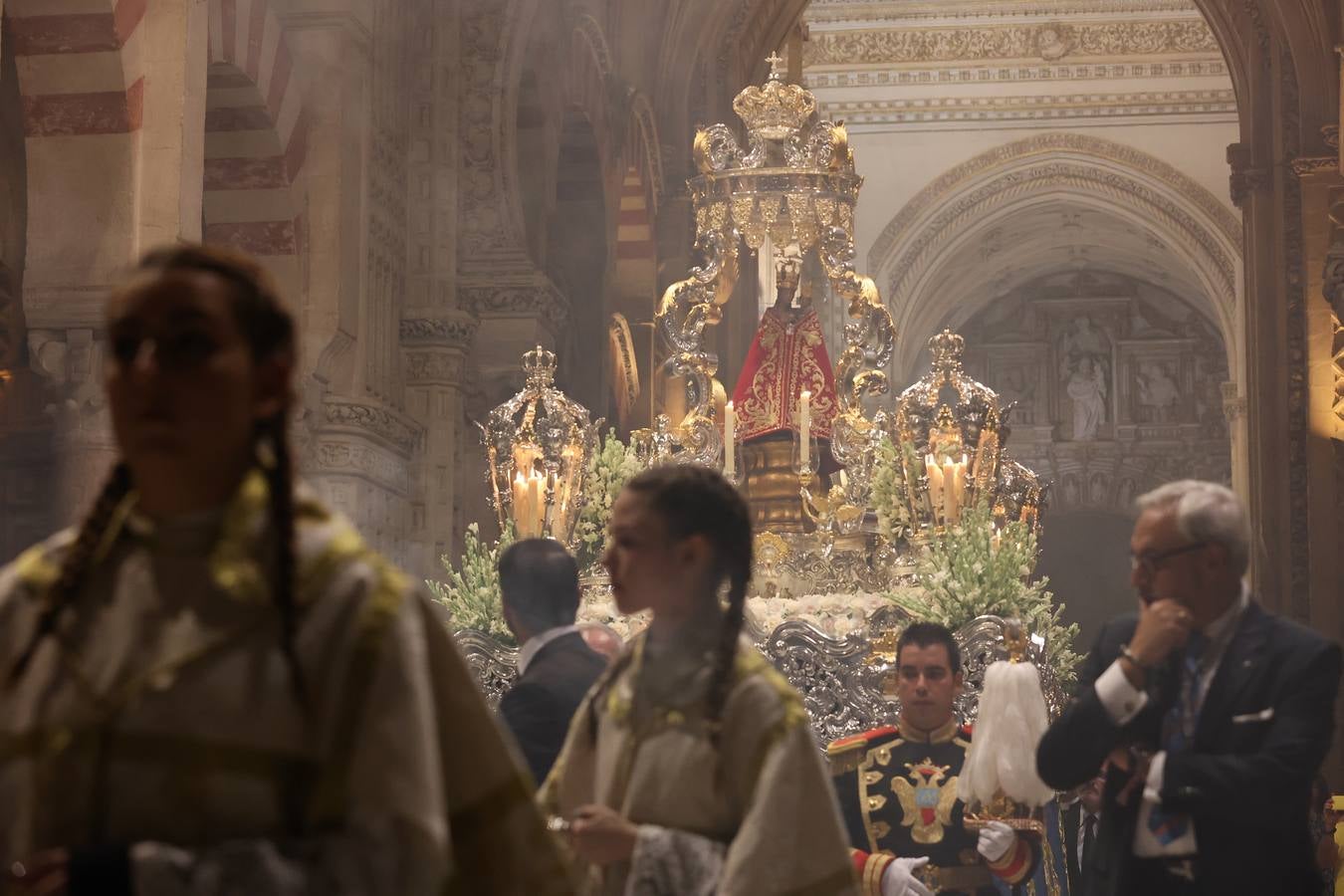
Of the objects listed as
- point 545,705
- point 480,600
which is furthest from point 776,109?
point 545,705

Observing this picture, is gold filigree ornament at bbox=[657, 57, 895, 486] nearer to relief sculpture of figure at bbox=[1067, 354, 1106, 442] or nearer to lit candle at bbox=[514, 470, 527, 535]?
lit candle at bbox=[514, 470, 527, 535]

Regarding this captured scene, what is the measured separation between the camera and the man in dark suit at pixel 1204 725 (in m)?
3.60

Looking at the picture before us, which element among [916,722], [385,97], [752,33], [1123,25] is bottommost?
[916,722]

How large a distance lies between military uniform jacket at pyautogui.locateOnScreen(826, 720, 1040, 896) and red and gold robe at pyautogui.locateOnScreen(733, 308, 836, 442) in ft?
20.2

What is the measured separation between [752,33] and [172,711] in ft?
56.1

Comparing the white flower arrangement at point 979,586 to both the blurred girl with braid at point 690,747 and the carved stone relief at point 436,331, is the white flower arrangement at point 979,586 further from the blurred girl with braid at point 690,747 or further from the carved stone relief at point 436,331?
the blurred girl with braid at point 690,747

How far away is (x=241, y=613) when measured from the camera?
6.70ft

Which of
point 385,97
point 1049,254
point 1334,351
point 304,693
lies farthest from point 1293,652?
point 1049,254

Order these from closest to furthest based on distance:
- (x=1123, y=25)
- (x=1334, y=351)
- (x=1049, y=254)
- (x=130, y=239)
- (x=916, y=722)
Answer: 1. (x=916, y=722)
2. (x=130, y=239)
3. (x=1334, y=351)
4. (x=1123, y=25)
5. (x=1049, y=254)

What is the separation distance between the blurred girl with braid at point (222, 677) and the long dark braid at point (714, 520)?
110cm

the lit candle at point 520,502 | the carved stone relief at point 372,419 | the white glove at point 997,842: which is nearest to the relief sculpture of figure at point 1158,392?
the carved stone relief at point 372,419

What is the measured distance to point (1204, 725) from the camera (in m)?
3.67

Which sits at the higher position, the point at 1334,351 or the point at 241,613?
the point at 1334,351

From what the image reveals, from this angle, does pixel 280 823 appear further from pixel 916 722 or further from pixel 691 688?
pixel 916 722
